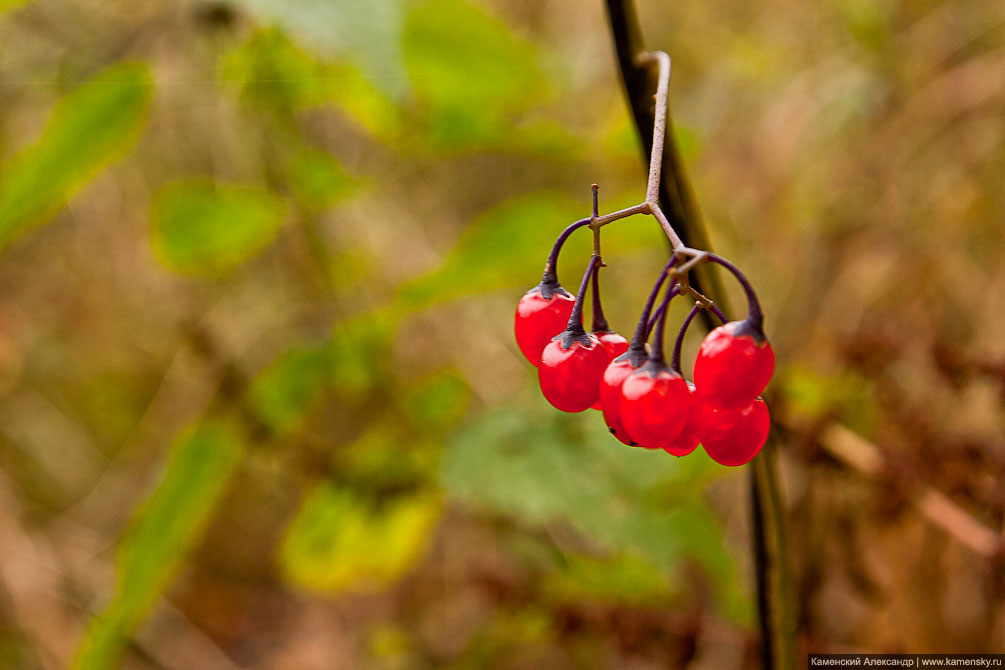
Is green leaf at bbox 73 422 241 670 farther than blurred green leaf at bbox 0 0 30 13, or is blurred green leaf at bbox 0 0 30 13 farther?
green leaf at bbox 73 422 241 670

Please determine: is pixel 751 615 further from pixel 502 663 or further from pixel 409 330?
pixel 409 330

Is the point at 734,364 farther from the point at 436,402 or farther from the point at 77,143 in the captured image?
the point at 436,402

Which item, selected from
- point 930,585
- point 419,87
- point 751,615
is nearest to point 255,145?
point 419,87

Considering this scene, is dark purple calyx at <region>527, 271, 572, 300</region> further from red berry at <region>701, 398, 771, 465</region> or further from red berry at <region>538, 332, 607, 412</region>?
red berry at <region>701, 398, 771, 465</region>

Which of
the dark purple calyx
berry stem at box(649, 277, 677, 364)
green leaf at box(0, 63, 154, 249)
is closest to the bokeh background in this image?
green leaf at box(0, 63, 154, 249)

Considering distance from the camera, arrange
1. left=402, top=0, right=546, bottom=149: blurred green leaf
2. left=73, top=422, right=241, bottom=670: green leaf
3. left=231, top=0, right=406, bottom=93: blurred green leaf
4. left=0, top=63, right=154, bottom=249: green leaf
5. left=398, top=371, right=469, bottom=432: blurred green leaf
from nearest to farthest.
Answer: left=231, top=0, right=406, bottom=93: blurred green leaf, left=0, top=63, right=154, bottom=249: green leaf, left=73, top=422, right=241, bottom=670: green leaf, left=402, top=0, right=546, bottom=149: blurred green leaf, left=398, top=371, right=469, bottom=432: blurred green leaf

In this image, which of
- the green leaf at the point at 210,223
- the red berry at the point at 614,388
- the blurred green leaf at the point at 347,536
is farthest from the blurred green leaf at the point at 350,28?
the blurred green leaf at the point at 347,536

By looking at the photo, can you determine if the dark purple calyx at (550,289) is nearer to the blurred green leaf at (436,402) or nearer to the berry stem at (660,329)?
the berry stem at (660,329)
